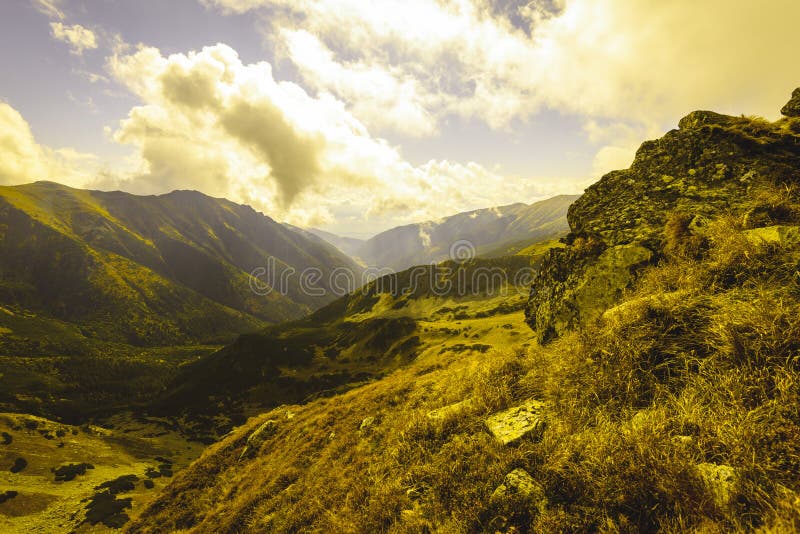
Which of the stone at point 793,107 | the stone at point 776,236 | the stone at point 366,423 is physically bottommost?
the stone at point 366,423

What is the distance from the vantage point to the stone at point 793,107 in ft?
41.6

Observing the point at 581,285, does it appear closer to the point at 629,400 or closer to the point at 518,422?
the point at 629,400

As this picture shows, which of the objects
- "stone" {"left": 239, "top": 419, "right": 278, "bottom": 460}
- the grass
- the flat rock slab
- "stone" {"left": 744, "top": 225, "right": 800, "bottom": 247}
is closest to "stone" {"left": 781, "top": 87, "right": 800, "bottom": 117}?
the grass

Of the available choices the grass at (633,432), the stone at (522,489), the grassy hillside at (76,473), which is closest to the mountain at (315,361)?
the grassy hillside at (76,473)

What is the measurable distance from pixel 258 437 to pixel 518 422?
16014 mm

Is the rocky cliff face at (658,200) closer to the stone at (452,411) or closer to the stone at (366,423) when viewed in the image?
the stone at (452,411)

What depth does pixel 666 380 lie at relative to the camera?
5707mm

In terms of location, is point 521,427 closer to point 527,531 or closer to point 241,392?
point 527,531

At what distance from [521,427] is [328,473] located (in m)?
6.50

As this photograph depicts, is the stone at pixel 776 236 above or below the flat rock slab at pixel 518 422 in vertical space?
above

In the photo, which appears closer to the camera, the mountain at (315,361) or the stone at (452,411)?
the stone at (452,411)

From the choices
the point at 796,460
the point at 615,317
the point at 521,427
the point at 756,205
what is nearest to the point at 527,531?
the point at 521,427

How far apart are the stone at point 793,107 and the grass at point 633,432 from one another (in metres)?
9.57

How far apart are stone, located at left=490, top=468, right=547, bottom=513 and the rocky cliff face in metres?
5.54
